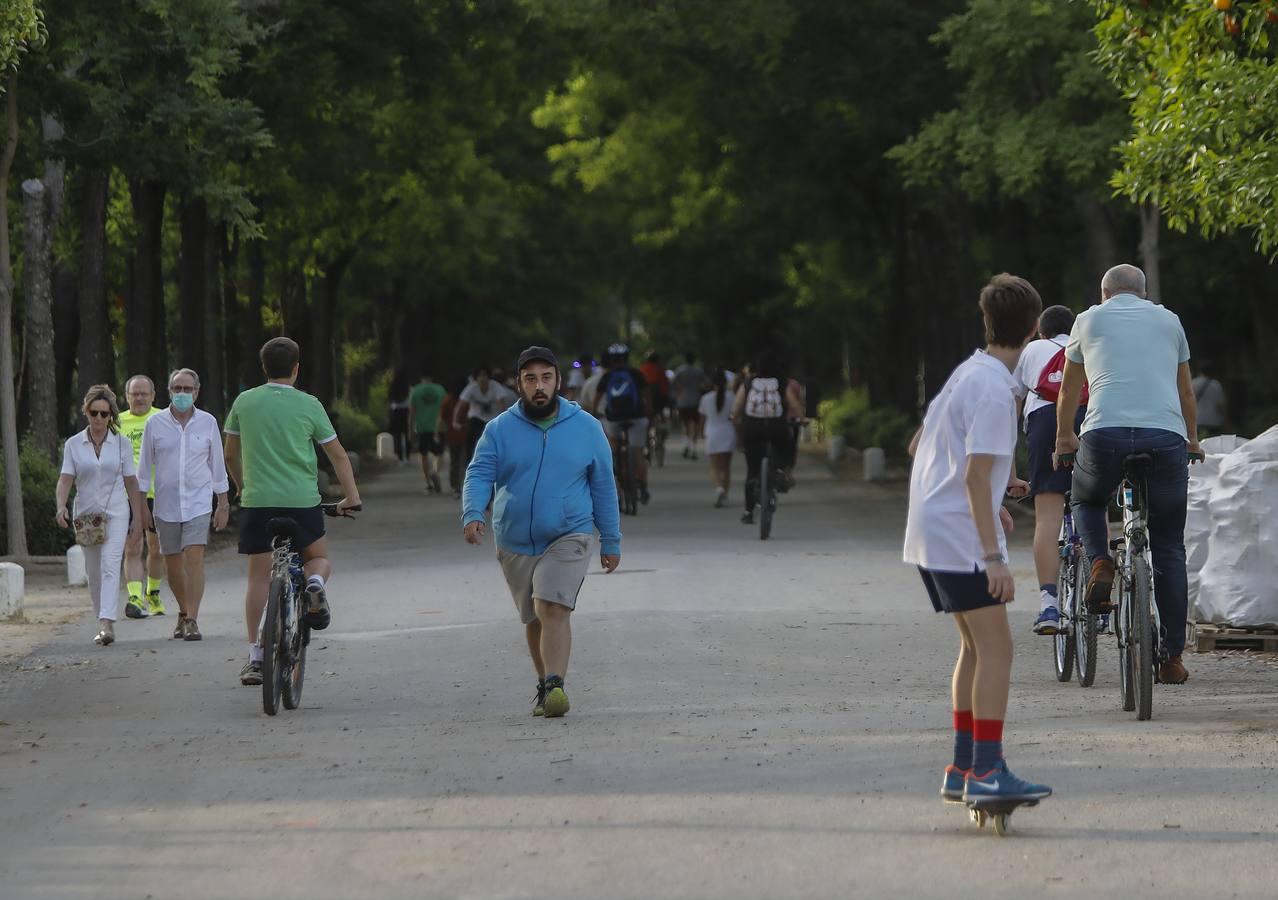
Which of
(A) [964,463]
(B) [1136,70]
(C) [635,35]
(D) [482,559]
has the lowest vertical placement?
(D) [482,559]

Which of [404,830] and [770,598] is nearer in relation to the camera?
[404,830]

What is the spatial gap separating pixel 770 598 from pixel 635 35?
15787 millimetres

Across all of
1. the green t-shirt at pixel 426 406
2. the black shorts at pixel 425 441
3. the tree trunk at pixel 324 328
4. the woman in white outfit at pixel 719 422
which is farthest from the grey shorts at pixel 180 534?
the tree trunk at pixel 324 328

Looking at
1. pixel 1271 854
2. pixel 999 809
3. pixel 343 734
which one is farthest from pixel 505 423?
pixel 1271 854

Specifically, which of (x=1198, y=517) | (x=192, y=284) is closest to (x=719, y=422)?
(x=192, y=284)

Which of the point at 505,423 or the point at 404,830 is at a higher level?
the point at 505,423

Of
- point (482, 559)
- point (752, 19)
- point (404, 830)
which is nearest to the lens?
point (404, 830)

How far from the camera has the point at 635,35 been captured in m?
30.3

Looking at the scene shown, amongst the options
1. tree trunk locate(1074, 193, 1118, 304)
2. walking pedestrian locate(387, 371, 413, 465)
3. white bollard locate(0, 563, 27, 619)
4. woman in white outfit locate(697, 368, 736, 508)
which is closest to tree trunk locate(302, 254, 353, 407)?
walking pedestrian locate(387, 371, 413, 465)

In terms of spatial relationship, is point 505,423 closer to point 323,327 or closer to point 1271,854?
point 1271,854

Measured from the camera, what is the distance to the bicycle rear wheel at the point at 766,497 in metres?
21.4

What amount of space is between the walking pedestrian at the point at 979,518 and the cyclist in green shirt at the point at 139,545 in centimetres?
865

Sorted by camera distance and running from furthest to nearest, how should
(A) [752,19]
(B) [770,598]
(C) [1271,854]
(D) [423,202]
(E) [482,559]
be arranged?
(D) [423,202] → (A) [752,19] → (E) [482,559] → (B) [770,598] → (C) [1271,854]

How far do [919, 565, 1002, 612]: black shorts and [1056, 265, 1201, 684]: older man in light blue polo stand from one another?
3014mm
